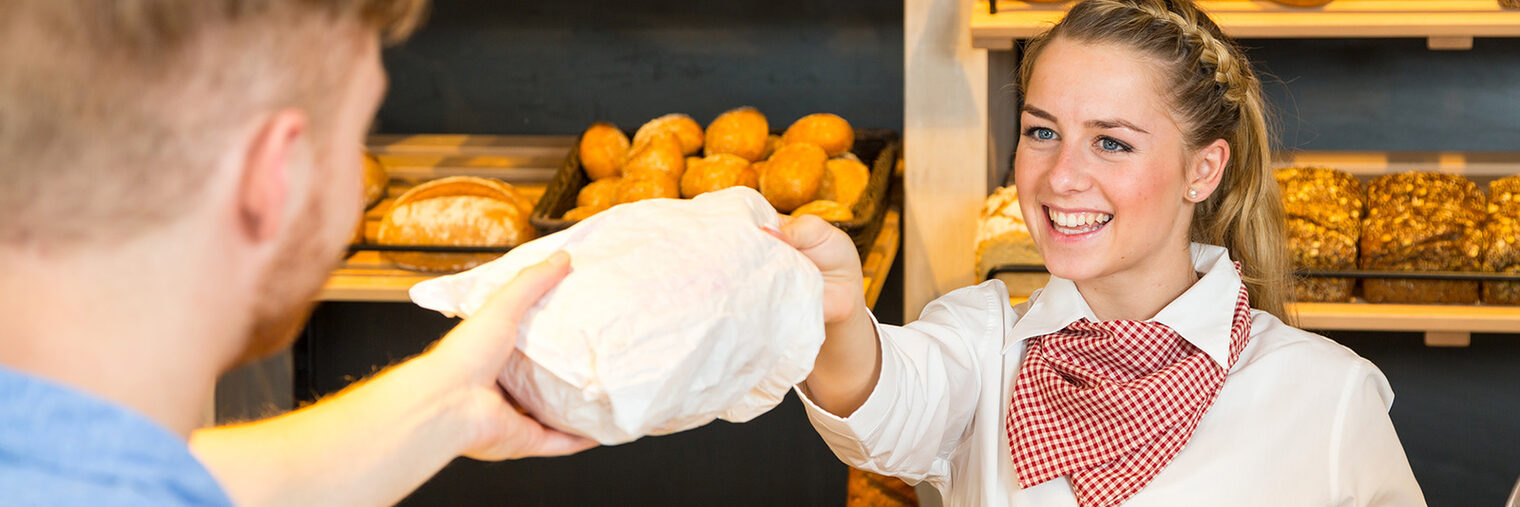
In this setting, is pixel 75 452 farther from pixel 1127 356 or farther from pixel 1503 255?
pixel 1503 255

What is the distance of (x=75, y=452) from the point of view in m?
0.45

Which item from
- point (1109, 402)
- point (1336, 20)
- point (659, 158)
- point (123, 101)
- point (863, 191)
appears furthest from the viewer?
point (659, 158)

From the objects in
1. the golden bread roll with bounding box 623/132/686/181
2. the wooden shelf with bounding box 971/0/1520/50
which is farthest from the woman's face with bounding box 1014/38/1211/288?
the golden bread roll with bounding box 623/132/686/181

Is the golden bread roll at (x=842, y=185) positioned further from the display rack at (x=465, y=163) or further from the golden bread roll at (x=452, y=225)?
the golden bread roll at (x=452, y=225)

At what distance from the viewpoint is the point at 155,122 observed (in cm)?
45

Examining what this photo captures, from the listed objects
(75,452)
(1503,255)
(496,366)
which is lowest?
(1503,255)

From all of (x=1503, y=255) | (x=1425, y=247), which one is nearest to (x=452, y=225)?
(x=1425, y=247)

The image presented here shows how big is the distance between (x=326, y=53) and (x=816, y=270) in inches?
20.7

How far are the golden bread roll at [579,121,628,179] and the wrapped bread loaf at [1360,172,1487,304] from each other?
1154 mm

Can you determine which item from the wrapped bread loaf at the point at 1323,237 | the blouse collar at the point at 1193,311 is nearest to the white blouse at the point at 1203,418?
the blouse collar at the point at 1193,311

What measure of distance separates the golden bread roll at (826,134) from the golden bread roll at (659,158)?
19 centimetres

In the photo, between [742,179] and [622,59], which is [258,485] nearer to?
[742,179]

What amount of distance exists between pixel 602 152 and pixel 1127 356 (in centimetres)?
96

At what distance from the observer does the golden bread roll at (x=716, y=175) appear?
186 cm
